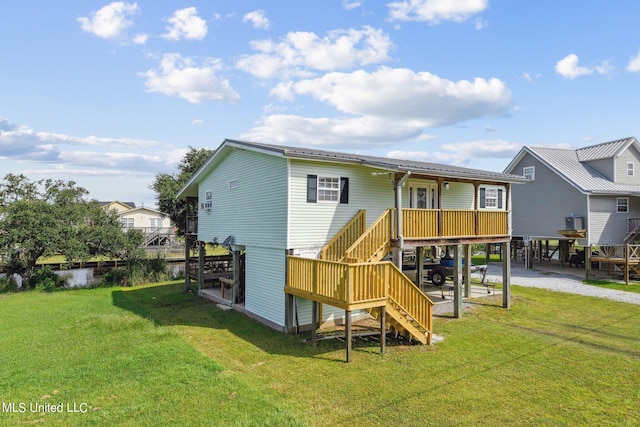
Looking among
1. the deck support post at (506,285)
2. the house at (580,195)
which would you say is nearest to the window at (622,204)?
the house at (580,195)

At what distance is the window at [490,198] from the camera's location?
56.5ft

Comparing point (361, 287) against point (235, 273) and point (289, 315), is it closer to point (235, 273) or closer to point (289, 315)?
point (289, 315)

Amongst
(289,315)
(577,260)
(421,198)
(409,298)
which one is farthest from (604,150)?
(289,315)

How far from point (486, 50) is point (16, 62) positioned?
17.9 m

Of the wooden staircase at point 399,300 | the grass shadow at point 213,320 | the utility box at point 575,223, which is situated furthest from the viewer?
the utility box at point 575,223

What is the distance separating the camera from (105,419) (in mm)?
6621

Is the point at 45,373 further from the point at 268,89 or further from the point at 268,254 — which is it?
the point at 268,89

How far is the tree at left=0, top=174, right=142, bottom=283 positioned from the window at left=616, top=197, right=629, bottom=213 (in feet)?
96.0

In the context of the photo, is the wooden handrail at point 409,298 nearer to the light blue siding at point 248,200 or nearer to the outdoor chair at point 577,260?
the light blue siding at point 248,200

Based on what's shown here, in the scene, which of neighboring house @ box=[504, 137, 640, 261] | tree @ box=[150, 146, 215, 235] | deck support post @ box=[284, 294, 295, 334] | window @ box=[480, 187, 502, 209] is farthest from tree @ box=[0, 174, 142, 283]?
neighboring house @ box=[504, 137, 640, 261]

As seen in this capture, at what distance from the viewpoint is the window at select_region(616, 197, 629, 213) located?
78.1 ft

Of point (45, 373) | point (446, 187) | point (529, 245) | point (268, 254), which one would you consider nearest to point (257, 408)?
point (45, 373)

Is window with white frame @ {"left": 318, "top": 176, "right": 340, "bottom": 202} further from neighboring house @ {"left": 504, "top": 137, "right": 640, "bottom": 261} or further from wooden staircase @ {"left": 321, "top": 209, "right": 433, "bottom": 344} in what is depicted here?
neighboring house @ {"left": 504, "top": 137, "right": 640, "bottom": 261}

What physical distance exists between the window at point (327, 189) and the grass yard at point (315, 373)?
4.33 meters
